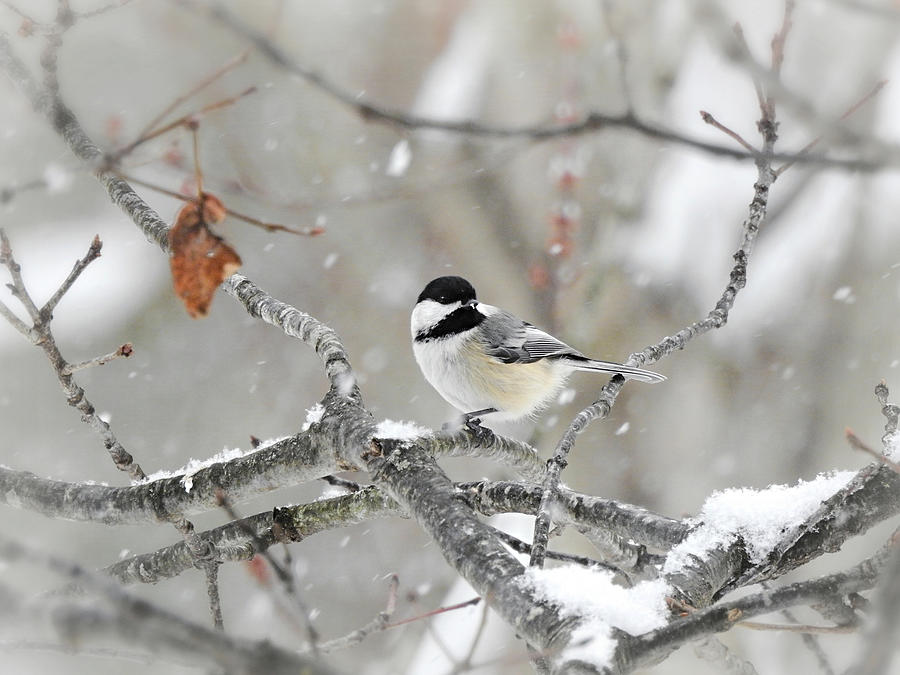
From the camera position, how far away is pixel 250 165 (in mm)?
5109

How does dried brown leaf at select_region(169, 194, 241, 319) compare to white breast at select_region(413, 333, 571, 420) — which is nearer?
dried brown leaf at select_region(169, 194, 241, 319)

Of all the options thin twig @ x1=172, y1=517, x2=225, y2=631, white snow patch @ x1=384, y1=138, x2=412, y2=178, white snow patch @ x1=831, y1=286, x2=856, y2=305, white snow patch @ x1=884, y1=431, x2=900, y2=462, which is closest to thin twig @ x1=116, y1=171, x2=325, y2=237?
thin twig @ x1=172, y1=517, x2=225, y2=631

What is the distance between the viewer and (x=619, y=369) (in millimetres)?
2197

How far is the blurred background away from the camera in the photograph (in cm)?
497

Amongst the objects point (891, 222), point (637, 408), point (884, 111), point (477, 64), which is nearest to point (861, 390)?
point (891, 222)

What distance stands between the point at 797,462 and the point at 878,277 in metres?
1.38

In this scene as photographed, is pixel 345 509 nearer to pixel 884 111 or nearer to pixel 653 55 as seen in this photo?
pixel 653 55

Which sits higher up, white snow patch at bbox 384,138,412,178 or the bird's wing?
white snow patch at bbox 384,138,412,178

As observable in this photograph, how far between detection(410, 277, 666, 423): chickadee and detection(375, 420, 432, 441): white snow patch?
A: 1162 millimetres

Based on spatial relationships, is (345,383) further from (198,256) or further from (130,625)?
(130,625)

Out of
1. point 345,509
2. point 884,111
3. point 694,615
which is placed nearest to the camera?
point 694,615

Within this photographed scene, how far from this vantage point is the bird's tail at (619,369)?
6.71 feet

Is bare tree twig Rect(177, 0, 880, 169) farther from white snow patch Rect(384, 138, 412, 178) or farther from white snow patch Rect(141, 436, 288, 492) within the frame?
white snow patch Rect(384, 138, 412, 178)

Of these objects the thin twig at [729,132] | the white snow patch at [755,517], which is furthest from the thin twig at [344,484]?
the thin twig at [729,132]
